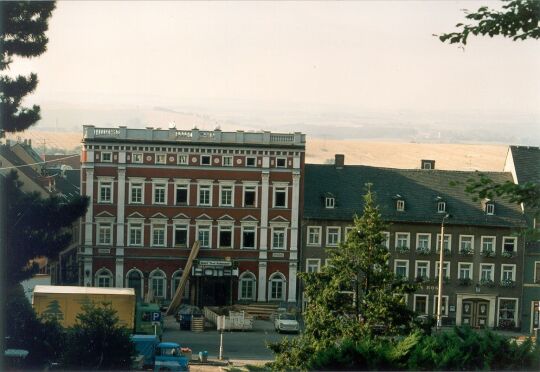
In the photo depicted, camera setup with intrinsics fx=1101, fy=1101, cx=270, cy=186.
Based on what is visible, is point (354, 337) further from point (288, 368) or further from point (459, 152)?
point (459, 152)

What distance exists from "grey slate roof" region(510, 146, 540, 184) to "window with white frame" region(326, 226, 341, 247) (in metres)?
8.99

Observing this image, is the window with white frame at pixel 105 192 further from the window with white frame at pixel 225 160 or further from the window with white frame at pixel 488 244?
the window with white frame at pixel 488 244

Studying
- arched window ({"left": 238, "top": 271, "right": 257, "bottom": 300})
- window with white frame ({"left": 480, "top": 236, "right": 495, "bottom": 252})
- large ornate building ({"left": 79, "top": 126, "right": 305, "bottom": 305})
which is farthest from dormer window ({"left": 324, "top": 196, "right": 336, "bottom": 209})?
window with white frame ({"left": 480, "top": 236, "right": 495, "bottom": 252})

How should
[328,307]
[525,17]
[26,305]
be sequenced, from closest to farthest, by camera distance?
1. [525,17]
2. [328,307]
3. [26,305]

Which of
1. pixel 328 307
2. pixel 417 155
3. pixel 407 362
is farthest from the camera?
pixel 417 155

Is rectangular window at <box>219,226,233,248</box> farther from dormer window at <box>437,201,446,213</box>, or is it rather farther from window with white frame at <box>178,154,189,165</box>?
dormer window at <box>437,201,446,213</box>

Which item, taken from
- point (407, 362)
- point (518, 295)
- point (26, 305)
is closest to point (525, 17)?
point (407, 362)

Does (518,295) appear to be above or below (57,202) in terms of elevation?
below

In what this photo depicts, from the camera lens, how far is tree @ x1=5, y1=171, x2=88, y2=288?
1308 inches

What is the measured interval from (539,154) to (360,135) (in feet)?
69.6

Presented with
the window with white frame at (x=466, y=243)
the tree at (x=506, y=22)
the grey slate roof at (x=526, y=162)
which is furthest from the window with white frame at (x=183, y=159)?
the tree at (x=506, y=22)

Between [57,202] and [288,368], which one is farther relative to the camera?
[57,202]

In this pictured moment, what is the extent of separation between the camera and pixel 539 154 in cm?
5344

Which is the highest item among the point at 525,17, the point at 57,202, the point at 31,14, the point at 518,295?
the point at 31,14
